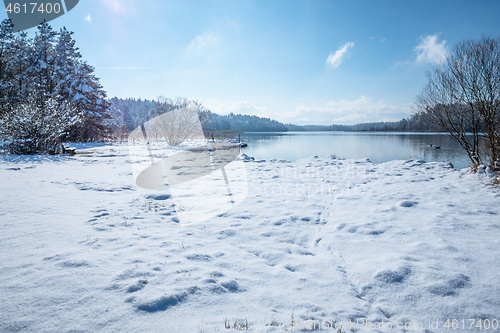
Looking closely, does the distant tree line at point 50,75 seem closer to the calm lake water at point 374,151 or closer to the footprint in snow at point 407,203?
the calm lake water at point 374,151

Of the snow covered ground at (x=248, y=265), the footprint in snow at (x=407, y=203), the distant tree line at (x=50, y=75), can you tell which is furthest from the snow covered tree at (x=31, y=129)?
the footprint in snow at (x=407, y=203)

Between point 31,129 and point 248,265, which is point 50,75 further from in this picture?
point 248,265

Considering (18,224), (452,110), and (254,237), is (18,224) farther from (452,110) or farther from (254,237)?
(452,110)

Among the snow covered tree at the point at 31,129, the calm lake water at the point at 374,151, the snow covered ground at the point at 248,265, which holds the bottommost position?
the snow covered ground at the point at 248,265

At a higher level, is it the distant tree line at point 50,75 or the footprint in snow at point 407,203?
the distant tree line at point 50,75

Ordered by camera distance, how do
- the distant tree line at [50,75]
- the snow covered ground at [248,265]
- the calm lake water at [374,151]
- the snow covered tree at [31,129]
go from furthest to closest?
the distant tree line at [50,75]
the calm lake water at [374,151]
the snow covered tree at [31,129]
the snow covered ground at [248,265]

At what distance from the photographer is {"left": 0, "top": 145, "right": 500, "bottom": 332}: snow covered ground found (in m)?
2.14

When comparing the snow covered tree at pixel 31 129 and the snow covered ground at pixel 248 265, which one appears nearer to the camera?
the snow covered ground at pixel 248 265

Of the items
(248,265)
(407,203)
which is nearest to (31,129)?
(248,265)

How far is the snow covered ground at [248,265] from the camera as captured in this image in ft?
Answer: 7.03

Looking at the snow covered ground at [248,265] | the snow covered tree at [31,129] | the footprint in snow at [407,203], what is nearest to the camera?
the snow covered ground at [248,265]

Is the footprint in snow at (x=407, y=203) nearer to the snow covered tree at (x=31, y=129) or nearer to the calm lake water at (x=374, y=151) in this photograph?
the calm lake water at (x=374, y=151)

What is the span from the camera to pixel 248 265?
3.15m

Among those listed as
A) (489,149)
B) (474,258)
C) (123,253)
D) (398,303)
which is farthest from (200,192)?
(489,149)
